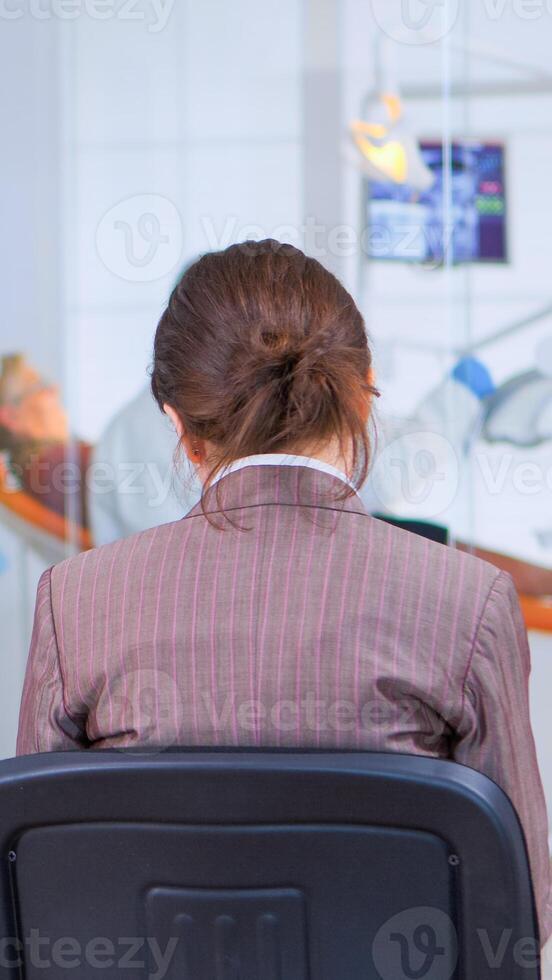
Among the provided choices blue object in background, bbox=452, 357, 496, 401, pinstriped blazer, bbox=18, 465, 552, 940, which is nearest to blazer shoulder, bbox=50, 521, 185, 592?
pinstriped blazer, bbox=18, 465, 552, 940

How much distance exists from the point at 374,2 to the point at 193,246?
2.01 feet

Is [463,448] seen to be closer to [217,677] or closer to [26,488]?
[26,488]

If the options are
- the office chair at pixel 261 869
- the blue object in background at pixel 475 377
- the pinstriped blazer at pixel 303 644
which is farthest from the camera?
the blue object in background at pixel 475 377

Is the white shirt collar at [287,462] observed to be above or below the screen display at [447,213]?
below

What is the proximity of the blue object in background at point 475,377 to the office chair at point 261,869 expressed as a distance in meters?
1.60

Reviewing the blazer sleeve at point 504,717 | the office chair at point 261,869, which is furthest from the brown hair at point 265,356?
the office chair at point 261,869

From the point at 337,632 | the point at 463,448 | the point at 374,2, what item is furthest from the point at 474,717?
the point at 374,2

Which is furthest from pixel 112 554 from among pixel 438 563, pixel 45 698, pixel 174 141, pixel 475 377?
pixel 174 141

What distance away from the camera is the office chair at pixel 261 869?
2.07 feet

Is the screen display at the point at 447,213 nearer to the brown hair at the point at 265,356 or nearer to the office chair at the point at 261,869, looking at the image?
the brown hair at the point at 265,356

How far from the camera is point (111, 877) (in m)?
0.68

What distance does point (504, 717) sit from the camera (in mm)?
768

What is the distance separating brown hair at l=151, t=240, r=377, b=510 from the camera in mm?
809

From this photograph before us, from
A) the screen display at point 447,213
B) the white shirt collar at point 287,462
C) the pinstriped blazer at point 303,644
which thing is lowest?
the pinstriped blazer at point 303,644
